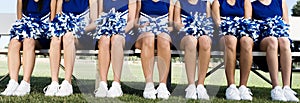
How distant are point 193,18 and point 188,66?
0.39 m

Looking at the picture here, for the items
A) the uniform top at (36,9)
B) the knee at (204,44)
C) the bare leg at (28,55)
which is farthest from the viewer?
the uniform top at (36,9)

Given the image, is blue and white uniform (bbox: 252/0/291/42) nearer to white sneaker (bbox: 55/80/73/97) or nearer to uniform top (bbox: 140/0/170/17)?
uniform top (bbox: 140/0/170/17)

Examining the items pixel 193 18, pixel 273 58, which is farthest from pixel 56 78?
pixel 273 58

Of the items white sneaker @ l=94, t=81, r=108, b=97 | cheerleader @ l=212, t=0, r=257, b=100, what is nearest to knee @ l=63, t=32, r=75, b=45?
white sneaker @ l=94, t=81, r=108, b=97

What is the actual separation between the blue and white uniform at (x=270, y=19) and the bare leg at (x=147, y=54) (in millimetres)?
915

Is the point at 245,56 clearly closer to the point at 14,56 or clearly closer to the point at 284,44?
the point at 284,44

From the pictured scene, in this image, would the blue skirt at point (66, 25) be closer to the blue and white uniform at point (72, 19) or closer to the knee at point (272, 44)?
the blue and white uniform at point (72, 19)

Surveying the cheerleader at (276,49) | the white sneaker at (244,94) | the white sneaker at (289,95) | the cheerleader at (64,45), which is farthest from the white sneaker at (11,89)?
the white sneaker at (289,95)

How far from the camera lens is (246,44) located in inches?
128

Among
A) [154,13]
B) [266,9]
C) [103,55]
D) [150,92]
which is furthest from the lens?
[266,9]

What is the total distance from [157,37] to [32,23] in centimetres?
102

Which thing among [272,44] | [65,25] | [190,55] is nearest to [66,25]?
[65,25]

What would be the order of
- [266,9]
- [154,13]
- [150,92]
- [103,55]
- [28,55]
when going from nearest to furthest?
[150,92], [103,55], [28,55], [154,13], [266,9]

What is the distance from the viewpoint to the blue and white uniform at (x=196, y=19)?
3248 mm
